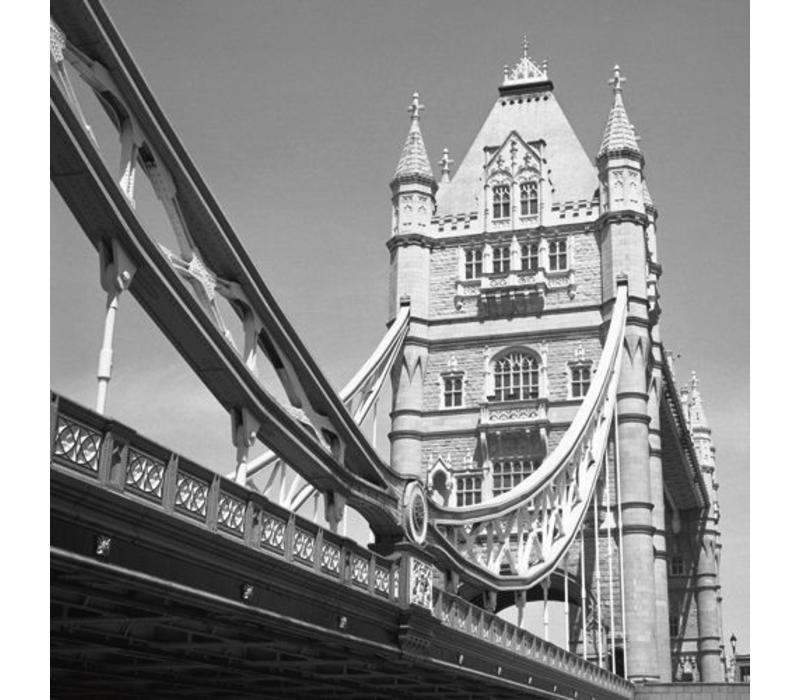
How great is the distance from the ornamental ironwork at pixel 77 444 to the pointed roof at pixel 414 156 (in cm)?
2991

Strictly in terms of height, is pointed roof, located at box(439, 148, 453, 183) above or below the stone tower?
above

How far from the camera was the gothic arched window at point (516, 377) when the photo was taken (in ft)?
119

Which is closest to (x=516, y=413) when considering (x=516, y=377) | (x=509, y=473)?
(x=516, y=377)

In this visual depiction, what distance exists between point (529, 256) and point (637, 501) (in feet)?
26.7

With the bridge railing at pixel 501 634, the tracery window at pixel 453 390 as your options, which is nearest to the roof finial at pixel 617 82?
the tracery window at pixel 453 390

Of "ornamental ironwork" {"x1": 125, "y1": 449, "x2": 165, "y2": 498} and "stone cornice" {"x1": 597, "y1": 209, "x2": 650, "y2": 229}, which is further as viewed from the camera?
"stone cornice" {"x1": 597, "y1": 209, "x2": 650, "y2": 229}

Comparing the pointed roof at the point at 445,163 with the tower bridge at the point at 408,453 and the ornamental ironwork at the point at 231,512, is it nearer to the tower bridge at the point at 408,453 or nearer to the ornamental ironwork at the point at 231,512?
the tower bridge at the point at 408,453

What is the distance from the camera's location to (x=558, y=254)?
37281mm

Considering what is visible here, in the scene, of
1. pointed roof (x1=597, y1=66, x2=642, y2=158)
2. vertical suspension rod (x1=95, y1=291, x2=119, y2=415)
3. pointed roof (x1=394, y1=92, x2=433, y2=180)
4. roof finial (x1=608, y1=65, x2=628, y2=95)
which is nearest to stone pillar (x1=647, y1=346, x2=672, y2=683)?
pointed roof (x1=597, y1=66, x2=642, y2=158)

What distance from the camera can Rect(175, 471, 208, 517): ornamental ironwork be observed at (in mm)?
9586

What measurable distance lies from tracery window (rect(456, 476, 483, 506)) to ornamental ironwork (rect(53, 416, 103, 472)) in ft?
89.6

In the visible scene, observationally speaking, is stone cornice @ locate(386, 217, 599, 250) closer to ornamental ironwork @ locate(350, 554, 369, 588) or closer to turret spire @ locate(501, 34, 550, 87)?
turret spire @ locate(501, 34, 550, 87)
